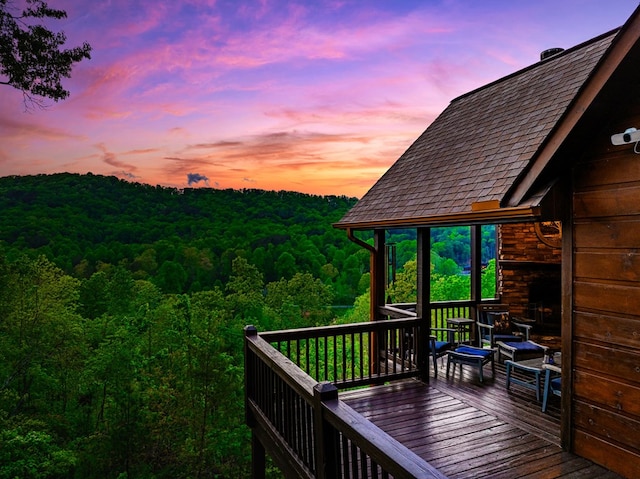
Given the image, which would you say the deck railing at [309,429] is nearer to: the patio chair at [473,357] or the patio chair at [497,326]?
the patio chair at [473,357]

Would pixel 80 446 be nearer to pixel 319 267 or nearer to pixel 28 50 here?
pixel 28 50

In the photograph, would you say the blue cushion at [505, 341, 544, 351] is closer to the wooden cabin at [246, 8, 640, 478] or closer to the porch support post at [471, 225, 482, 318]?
the wooden cabin at [246, 8, 640, 478]

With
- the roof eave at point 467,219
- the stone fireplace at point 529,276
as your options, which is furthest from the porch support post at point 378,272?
the stone fireplace at point 529,276

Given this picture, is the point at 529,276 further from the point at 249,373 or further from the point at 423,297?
the point at 249,373

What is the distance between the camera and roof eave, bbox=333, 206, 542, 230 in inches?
149

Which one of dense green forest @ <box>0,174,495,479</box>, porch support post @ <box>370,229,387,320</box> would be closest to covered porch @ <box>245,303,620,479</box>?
porch support post @ <box>370,229,387,320</box>

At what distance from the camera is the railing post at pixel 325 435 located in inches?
110

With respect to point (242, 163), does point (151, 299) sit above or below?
below

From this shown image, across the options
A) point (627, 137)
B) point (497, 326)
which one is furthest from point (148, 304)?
point (627, 137)

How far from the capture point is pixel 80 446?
18641 mm

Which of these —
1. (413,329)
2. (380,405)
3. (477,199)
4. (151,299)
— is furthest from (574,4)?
(151,299)

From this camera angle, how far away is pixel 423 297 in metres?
6.09

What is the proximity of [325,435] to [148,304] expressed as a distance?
25.6m

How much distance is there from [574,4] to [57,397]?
2613cm
